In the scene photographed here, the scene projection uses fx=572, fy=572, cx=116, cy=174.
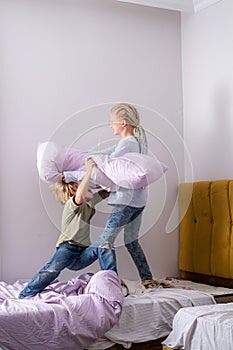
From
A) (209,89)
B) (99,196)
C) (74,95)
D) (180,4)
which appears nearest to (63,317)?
(99,196)

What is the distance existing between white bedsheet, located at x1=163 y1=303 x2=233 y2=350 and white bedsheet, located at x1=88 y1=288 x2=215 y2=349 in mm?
210

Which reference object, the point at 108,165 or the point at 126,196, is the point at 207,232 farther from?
the point at 108,165

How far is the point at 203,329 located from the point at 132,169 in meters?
0.98

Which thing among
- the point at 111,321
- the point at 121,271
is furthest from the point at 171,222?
the point at 111,321

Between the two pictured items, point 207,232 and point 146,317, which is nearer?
point 146,317

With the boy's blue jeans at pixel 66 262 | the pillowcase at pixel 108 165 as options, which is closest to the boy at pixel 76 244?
the boy's blue jeans at pixel 66 262

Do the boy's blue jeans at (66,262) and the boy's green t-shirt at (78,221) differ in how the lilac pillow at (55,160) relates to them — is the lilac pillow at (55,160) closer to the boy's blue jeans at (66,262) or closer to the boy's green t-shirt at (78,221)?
the boy's green t-shirt at (78,221)

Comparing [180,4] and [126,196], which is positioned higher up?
[180,4]

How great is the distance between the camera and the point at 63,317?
2.68 metres

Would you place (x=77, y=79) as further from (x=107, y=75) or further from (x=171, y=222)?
(x=171, y=222)

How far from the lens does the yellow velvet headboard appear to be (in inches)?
143

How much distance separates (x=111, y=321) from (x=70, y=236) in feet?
2.07

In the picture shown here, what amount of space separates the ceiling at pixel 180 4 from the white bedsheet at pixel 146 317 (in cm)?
197

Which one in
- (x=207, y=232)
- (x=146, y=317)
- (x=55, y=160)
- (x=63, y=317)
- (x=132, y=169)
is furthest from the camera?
(x=207, y=232)
